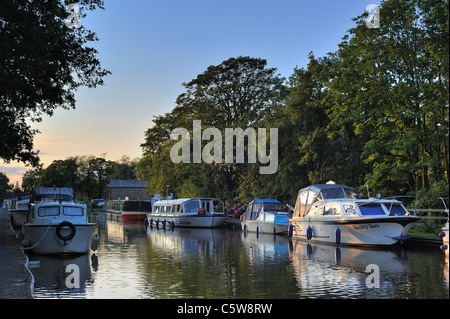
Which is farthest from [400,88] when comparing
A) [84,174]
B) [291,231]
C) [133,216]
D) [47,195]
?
[84,174]

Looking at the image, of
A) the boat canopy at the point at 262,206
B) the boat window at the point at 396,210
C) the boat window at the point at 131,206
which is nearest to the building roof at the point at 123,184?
the boat window at the point at 131,206

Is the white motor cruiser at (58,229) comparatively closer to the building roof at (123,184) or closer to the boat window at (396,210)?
the boat window at (396,210)

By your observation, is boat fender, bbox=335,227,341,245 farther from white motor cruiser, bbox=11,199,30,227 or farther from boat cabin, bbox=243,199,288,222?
white motor cruiser, bbox=11,199,30,227

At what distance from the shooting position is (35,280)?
16.1m

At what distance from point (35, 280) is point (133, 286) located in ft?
11.5

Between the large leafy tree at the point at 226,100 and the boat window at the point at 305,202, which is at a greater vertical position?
the large leafy tree at the point at 226,100

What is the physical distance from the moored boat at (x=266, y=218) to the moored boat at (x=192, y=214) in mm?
6688

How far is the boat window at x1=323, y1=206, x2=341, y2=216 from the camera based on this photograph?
28.2 m

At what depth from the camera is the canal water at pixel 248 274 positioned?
45.8 ft

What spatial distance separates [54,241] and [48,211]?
2.20m

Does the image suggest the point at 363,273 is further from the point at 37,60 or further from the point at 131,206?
the point at 131,206
